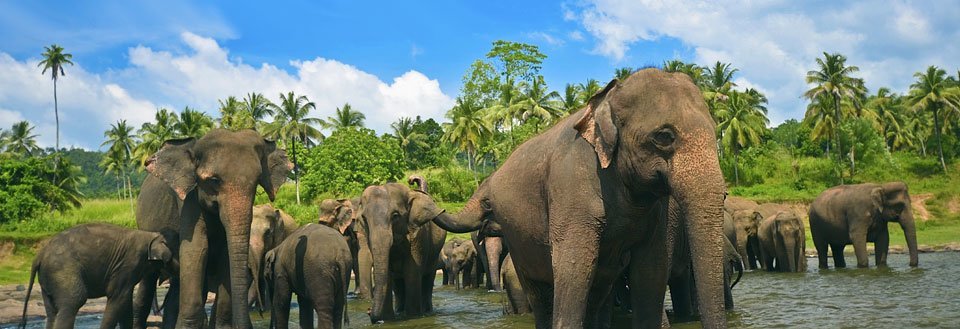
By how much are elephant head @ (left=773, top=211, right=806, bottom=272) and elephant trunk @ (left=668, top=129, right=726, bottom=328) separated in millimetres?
18852

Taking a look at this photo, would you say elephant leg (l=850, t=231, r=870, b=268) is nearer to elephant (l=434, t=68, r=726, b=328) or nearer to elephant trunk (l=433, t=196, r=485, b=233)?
elephant trunk (l=433, t=196, r=485, b=233)

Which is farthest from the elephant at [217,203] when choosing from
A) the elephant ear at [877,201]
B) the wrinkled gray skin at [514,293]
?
the elephant ear at [877,201]

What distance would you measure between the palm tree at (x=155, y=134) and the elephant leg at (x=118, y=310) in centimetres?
5569

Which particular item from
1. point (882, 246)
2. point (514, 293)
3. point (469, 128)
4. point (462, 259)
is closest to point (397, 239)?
point (514, 293)

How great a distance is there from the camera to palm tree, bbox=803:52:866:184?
62312 millimetres

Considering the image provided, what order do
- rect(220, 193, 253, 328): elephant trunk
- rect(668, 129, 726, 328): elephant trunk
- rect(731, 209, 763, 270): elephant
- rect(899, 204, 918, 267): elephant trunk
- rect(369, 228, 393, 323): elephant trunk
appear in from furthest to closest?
rect(731, 209, 763, 270): elephant, rect(899, 204, 918, 267): elephant trunk, rect(369, 228, 393, 323): elephant trunk, rect(220, 193, 253, 328): elephant trunk, rect(668, 129, 726, 328): elephant trunk

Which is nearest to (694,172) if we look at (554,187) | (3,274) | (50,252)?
(554,187)

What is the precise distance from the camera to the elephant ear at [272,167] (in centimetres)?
995

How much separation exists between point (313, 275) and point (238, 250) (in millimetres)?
1721

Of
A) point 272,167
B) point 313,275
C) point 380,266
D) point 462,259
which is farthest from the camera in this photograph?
point 462,259

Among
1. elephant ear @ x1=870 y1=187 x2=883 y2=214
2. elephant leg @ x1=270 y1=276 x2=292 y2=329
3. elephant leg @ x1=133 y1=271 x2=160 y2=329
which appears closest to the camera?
elephant leg @ x1=270 y1=276 x2=292 y2=329

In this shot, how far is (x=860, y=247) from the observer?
902 inches

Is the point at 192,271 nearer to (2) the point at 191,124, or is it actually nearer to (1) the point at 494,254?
(1) the point at 494,254

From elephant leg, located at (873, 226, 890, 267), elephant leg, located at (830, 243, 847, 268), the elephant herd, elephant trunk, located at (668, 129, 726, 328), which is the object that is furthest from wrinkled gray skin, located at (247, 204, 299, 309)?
elephant leg, located at (830, 243, 847, 268)
